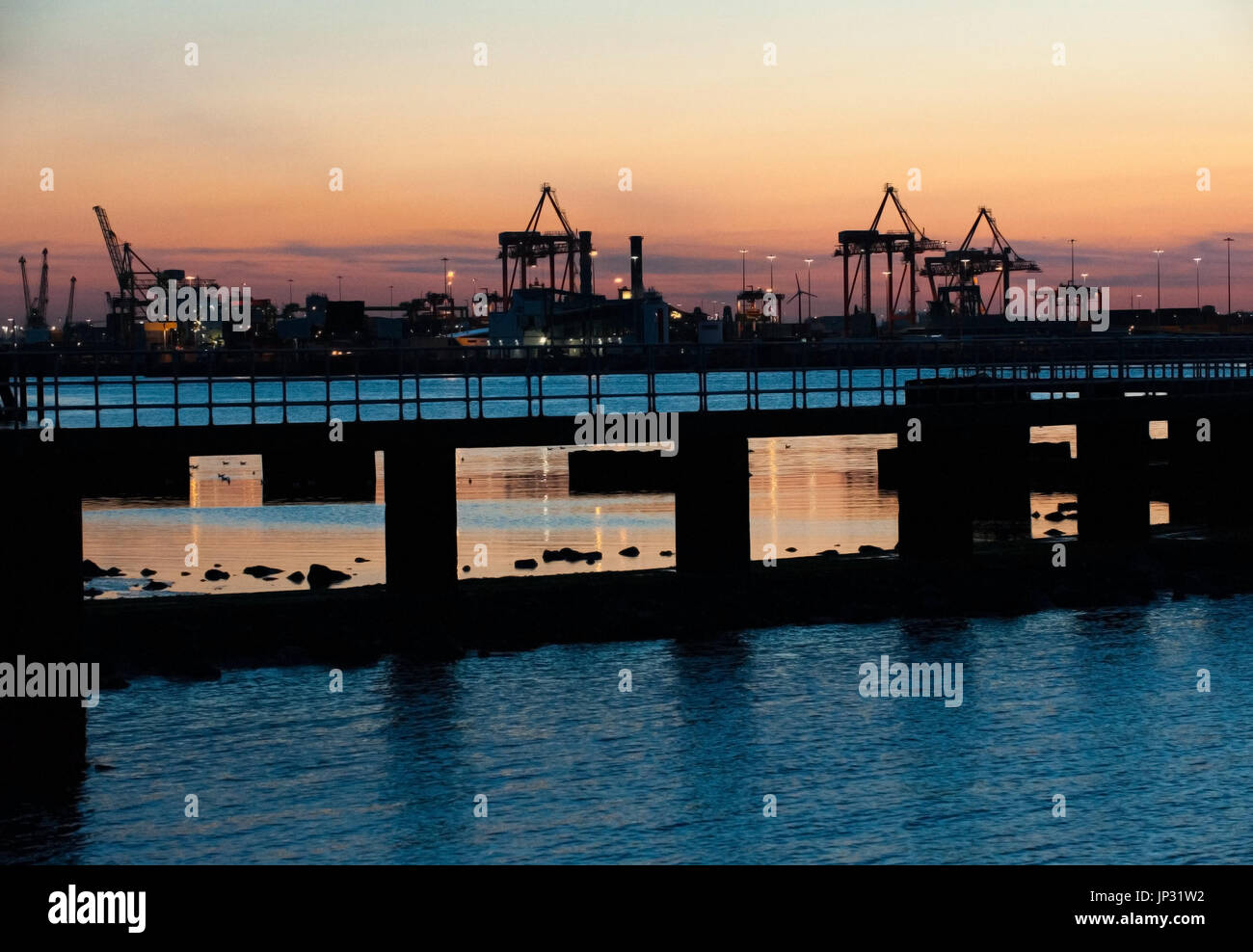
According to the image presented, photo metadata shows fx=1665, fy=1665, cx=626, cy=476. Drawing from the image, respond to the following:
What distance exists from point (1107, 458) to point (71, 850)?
28990 mm

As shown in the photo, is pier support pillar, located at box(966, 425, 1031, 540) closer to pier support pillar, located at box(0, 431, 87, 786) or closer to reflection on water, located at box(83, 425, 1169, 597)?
reflection on water, located at box(83, 425, 1169, 597)

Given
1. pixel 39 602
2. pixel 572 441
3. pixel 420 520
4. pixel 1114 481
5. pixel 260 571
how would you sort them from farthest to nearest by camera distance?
pixel 260 571, pixel 1114 481, pixel 420 520, pixel 572 441, pixel 39 602

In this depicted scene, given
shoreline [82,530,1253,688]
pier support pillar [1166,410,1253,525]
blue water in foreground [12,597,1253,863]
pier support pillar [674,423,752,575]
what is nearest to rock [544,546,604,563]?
shoreline [82,530,1253,688]

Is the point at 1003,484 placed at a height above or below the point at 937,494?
below

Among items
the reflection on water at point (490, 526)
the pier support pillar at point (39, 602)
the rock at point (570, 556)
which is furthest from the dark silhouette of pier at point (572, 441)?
the rock at point (570, 556)

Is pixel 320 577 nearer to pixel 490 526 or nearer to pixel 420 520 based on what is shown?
pixel 420 520

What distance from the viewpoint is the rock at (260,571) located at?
1744 inches

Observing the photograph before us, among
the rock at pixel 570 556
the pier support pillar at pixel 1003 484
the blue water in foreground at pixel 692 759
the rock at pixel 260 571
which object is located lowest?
the blue water in foreground at pixel 692 759

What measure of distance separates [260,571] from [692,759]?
23287mm

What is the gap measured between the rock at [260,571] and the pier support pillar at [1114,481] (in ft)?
69.9

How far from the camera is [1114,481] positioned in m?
41.8

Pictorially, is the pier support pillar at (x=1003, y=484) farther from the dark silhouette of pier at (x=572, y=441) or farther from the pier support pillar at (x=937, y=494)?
the pier support pillar at (x=937, y=494)

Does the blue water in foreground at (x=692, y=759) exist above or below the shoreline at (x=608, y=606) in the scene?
below

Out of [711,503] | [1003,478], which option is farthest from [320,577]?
[1003,478]
